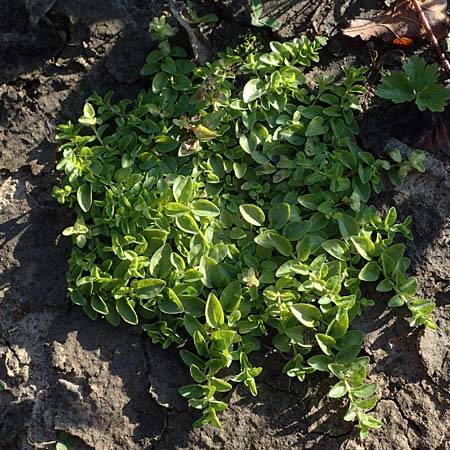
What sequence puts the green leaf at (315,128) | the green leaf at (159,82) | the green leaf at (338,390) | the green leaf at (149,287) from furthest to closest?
the green leaf at (159,82) → the green leaf at (315,128) → the green leaf at (149,287) → the green leaf at (338,390)

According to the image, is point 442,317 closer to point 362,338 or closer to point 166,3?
point 362,338

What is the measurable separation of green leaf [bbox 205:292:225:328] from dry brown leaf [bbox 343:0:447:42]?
1.28 metres

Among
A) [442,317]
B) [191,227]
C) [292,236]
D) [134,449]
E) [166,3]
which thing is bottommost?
[442,317]

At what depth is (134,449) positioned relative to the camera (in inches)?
99.2

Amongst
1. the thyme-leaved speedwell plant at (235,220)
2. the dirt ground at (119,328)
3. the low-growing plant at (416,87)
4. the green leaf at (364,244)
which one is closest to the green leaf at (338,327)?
the thyme-leaved speedwell plant at (235,220)

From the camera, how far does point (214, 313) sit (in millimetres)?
2502

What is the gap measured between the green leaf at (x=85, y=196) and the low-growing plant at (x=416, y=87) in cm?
119

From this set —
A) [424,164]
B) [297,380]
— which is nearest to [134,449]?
[297,380]

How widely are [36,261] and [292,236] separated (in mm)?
986

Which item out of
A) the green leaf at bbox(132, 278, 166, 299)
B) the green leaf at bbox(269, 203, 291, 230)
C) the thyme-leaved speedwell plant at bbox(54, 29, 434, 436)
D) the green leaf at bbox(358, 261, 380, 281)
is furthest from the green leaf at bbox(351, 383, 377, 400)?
the green leaf at bbox(132, 278, 166, 299)

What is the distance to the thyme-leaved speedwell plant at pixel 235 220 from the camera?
2523 millimetres

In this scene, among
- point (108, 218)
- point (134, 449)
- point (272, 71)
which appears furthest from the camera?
point (272, 71)

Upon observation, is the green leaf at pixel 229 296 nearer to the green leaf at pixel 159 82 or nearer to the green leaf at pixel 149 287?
the green leaf at pixel 149 287

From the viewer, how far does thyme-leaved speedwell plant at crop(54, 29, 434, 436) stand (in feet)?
8.28
